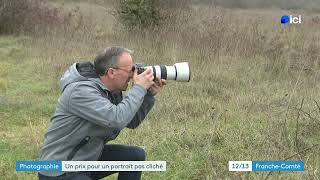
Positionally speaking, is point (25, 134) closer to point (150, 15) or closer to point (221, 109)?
point (221, 109)

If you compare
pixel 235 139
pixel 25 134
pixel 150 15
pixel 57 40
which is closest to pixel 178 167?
pixel 235 139

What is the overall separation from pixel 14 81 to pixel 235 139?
4.89 m

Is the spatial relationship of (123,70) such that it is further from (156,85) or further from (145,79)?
(156,85)

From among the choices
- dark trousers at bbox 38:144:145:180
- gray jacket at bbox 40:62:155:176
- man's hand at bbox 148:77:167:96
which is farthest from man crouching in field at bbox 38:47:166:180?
dark trousers at bbox 38:144:145:180

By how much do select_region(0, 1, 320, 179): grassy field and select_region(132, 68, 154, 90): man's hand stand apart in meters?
1.08

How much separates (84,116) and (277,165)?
153 centimetres

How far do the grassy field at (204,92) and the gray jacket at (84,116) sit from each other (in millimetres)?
1165

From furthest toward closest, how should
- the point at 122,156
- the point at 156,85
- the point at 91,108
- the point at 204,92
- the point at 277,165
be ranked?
the point at 204,92, the point at 277,165, the point at 122,156, the point at 156,85, the point at 91,108

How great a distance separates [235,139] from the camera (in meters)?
4.71

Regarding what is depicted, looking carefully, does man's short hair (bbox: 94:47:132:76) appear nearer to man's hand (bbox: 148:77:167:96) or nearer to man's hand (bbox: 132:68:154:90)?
man's hand (bbox: 132:68:154:90)

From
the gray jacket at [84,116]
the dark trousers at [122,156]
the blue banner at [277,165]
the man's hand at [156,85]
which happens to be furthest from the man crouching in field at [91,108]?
the blue banner at [277,165]

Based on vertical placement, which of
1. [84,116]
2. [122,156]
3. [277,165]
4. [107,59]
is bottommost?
[277,165]

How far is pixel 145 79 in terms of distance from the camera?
3.13 meters

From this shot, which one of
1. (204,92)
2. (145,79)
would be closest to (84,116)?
(145,79)
